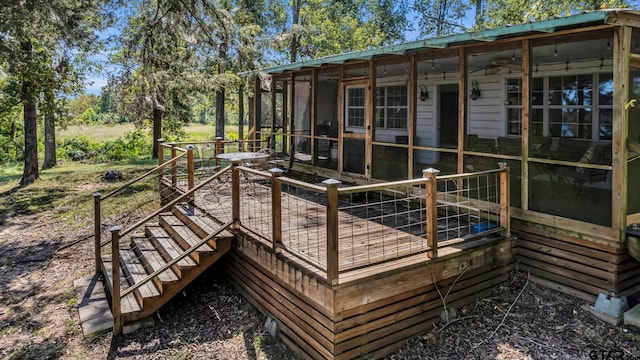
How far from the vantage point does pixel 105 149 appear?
2103 cm

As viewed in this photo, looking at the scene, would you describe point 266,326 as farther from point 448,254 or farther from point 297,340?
point 448,254

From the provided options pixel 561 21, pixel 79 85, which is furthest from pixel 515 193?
pixel 79 85

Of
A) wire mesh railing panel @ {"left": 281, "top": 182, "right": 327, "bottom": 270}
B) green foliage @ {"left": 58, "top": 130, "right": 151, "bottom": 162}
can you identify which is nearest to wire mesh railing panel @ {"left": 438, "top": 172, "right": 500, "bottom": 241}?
wire mesh railing panel @ {"left": 281, "top": 182, "right": 327, "bottom": 270}

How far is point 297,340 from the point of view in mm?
4371

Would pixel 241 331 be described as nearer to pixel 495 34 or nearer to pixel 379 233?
pixel 379 233

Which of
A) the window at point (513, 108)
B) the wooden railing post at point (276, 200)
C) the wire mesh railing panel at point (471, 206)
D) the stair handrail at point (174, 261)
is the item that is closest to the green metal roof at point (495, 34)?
the wire mesh railing panel at point (471, 206)

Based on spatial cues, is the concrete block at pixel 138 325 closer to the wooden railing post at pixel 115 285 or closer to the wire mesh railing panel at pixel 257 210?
the wooden railing post at pixel 115 285

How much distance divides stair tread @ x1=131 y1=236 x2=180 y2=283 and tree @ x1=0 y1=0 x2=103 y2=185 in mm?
4644

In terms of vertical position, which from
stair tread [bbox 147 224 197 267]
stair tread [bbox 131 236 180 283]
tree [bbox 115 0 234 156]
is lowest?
stair tread [bbox 131 236 180 283]

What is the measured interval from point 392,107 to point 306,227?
17.5 ft

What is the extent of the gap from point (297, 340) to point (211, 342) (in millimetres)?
1010

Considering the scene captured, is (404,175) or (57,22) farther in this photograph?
(57,22)

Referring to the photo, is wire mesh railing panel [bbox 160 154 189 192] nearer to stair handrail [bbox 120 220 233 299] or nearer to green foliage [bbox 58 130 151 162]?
stair handrail [bbox 120 220 233 299]

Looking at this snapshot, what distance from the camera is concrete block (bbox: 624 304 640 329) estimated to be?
4.21 metres
